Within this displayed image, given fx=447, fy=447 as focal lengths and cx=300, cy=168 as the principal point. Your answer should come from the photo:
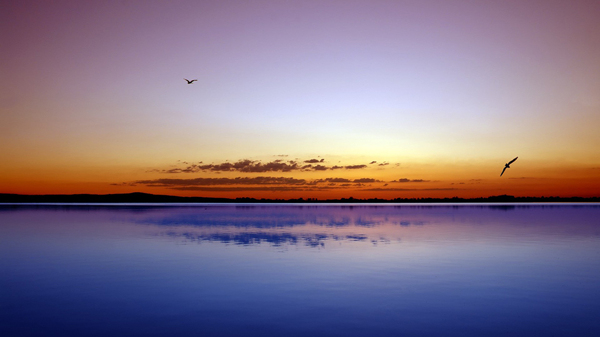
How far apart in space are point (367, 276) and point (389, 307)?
568 cm

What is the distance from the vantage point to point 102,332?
12.3m

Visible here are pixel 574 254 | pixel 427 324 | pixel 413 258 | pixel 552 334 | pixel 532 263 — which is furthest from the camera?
pixel 574 254

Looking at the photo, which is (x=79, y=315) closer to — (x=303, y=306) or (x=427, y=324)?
(x=303, y=306)

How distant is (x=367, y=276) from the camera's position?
2067 cm

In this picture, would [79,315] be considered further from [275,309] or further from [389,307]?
[389,307]

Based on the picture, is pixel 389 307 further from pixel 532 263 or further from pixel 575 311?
pixel 532 263

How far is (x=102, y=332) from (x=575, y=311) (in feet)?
48.0

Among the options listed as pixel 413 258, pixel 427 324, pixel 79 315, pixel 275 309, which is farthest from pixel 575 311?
pixel 79 315

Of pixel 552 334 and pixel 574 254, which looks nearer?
pixel 552 334

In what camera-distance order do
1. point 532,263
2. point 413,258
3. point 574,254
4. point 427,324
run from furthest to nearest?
1. point 574,254
2. point 413,258
3. point 532,263
4. point 427,324

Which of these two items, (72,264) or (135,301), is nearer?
(135,301)

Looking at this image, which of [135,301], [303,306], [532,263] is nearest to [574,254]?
[532,263]

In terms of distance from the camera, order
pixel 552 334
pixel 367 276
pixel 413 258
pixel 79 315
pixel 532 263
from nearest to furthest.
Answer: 1. pixel 552 334
2. pixel 79 315
3. pixel 367 276
4. pixel 532 263
5. pixel 413 258

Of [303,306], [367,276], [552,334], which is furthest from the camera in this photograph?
[367,276]
